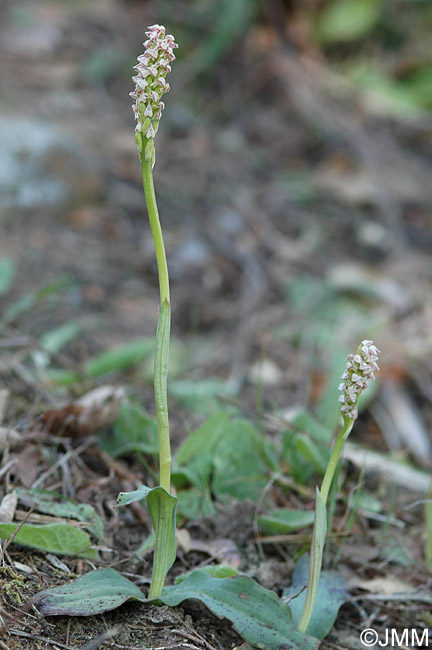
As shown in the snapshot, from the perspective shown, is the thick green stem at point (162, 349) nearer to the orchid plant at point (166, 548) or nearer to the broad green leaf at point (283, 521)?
the orchid plant at point (166, 548)

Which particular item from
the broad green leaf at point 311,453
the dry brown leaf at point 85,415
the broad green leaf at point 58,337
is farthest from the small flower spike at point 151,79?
the broad green leaf at point 58,337

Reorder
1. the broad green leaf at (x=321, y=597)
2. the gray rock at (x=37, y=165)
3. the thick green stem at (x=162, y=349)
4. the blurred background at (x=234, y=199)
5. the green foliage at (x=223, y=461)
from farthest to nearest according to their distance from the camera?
the gray rock at (x=37, y=165)
the blurred background at (x=234, y=199)
the green foliage at (x=223, y=461)
the broad green leaf at (x=321, y=597)
the thick green stem at (x=162, y=349)

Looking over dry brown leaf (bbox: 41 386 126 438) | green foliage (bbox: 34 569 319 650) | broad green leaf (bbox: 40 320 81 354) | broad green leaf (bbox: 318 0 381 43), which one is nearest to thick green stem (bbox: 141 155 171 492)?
green foliage (bbox: 34 569 319 650)

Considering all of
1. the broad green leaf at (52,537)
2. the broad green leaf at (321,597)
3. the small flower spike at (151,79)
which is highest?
the small flower spike at (151,79)

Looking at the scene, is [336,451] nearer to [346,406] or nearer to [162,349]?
[346,406]

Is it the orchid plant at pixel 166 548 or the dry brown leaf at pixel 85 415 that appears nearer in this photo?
the orchid plant at pixel 166 548

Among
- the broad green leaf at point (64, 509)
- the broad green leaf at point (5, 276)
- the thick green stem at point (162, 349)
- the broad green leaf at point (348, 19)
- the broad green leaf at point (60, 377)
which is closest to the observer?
the thick green stem at point (162, 349)

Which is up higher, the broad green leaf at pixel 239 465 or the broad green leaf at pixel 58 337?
the broad green leaf at pixel 58 337
